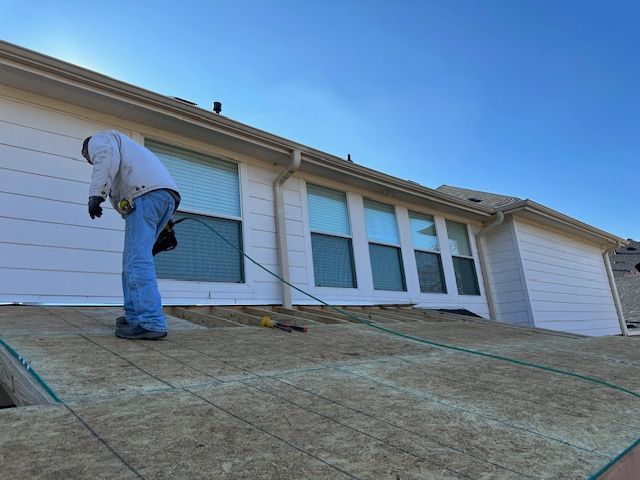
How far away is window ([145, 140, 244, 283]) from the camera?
4621mm

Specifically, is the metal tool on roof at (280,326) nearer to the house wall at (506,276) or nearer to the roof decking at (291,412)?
the roof decking at (291,412)

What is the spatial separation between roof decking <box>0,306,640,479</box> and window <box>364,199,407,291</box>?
355 cm

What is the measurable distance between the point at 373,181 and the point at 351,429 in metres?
5.43

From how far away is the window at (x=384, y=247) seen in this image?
664 cm

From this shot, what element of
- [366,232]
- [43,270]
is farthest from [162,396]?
[366,232]

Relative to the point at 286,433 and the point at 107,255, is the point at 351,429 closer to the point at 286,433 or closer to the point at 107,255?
the point at 286,433

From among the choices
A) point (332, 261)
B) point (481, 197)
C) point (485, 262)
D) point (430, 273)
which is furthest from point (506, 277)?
point (332, 261)

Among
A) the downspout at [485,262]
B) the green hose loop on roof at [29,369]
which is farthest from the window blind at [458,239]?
the green hose loop on roof at [29,369]

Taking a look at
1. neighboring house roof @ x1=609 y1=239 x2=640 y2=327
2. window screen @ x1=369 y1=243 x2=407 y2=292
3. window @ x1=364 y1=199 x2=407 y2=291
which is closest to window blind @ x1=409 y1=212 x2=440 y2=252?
window @ x1=364 y1=199 x2=407 y2=291

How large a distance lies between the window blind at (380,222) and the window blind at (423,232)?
0.49 meters

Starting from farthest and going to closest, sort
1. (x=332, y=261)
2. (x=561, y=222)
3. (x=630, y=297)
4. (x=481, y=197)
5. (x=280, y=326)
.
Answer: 1. (x=630, y=297)
2. (x=481, y=197)
3. (x=561, y=222)
4. (x=332, y=261)
5. (x=280, y=326)

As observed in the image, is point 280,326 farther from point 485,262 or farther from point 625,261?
point 625,261

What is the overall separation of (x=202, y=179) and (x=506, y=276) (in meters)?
6.67

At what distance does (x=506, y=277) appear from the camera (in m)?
8.55
